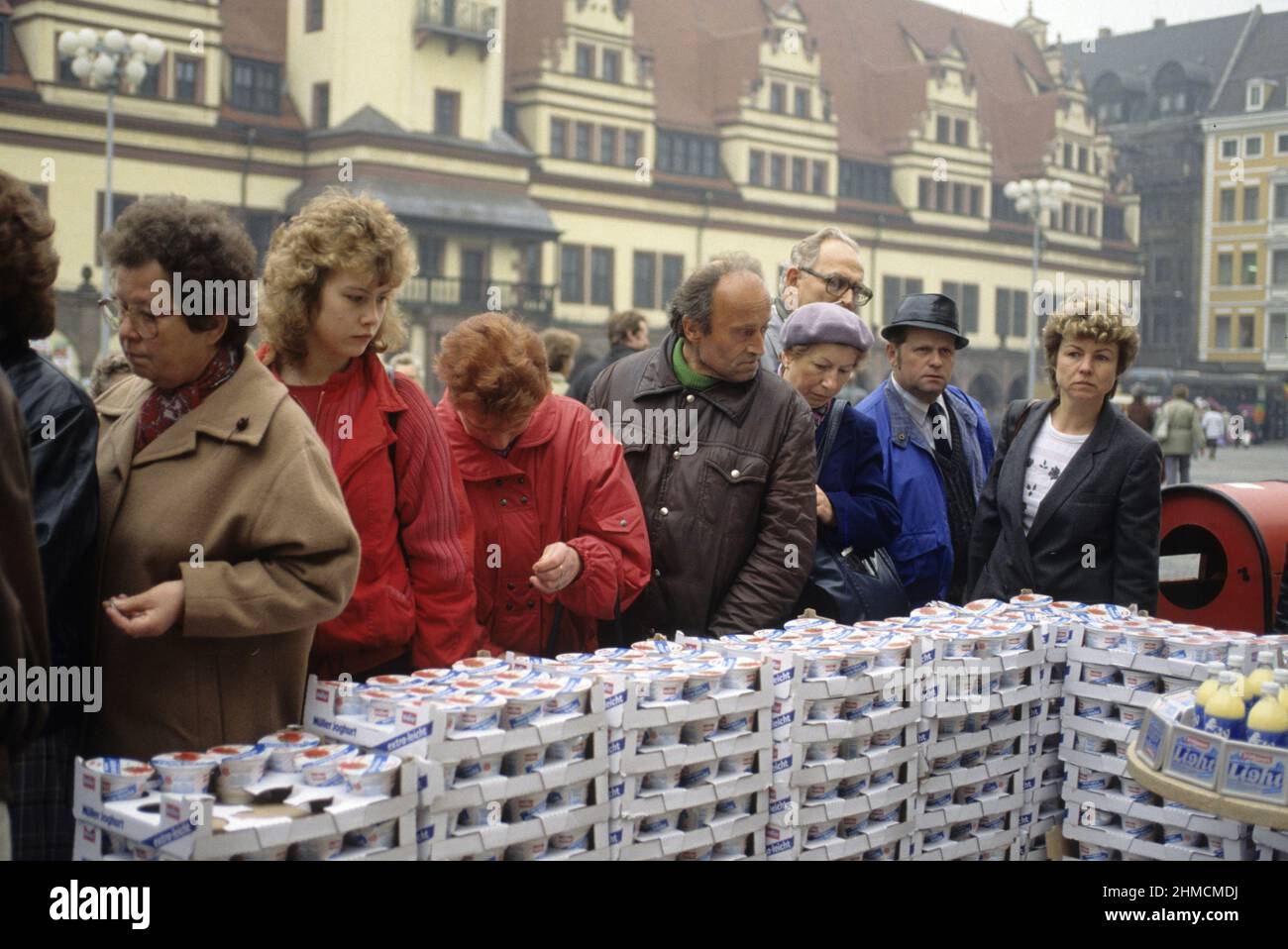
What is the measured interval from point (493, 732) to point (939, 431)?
3.15 m

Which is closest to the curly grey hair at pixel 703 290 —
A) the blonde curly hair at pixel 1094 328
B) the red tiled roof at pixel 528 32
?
the blonde curly hair at pixel 1094 328

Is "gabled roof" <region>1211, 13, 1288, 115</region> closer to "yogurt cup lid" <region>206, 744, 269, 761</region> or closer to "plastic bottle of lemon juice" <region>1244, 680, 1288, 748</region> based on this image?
"plastic bottle of lemon juice" <region>1244, 680, 1288, 748</region>

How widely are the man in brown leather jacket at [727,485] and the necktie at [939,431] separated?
4.19 feet

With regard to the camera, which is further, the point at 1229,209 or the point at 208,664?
the point at 1229,209

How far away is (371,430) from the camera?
371cm

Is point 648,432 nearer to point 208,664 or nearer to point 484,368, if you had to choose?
point 484,368

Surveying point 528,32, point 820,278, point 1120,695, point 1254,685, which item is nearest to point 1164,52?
point 528,32

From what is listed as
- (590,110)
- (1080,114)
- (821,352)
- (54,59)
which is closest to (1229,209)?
(1080,114)

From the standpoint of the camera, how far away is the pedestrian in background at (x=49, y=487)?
2.91 metres

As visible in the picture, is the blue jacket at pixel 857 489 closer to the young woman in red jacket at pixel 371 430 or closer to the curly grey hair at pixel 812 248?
the curly grey hair at pixel 812 248

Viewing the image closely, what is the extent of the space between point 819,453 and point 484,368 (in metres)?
1.37

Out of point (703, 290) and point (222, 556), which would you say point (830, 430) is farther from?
point (222, 556)

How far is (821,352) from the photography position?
195 inches
